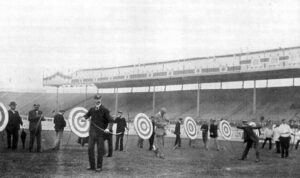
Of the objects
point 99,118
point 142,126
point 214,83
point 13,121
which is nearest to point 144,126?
point 142,126

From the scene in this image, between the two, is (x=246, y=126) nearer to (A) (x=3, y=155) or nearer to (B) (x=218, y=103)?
(A) (x=3, y=155)

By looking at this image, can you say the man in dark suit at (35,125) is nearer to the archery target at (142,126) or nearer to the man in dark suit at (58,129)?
the man in dark suit at (58,129)

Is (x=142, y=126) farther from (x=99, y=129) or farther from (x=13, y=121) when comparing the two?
(x=99, y=129)

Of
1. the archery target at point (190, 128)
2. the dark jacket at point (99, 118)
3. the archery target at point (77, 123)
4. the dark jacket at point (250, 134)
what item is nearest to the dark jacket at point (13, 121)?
the archery target at point (77, 123)

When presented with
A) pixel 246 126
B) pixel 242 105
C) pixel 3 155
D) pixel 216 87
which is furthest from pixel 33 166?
pixel 216 87

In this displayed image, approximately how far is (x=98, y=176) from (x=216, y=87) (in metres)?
47.0

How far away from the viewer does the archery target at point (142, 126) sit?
60.5 feet

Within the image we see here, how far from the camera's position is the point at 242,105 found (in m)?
49.5

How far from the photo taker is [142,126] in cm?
1902

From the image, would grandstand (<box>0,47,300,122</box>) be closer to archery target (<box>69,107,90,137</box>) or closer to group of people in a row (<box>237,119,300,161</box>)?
group of people in a row (<box>237,119,300,161</box>)

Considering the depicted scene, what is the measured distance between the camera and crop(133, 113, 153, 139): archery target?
1845cm

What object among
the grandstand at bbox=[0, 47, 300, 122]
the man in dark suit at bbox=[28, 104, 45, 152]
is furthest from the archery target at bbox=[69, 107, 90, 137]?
the grandstand at bbox=[0, 47, 300, 122]

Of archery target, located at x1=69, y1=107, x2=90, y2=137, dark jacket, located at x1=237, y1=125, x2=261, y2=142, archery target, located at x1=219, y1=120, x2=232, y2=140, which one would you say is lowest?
archery target, located at x1=219, y1=120, x2=232, y2=140

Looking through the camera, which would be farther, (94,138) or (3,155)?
(3,155)
